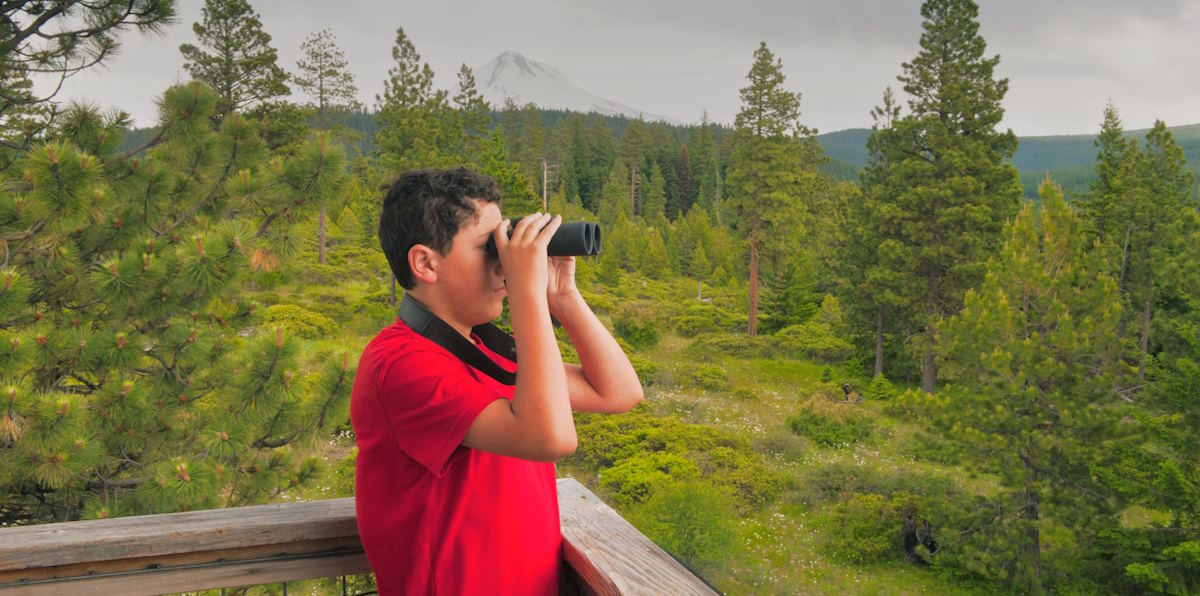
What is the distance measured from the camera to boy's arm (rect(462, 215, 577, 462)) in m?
1.21

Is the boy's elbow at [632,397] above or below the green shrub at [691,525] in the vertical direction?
above

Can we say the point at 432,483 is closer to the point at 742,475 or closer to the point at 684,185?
the point at 742,475

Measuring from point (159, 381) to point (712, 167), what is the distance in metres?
67.3

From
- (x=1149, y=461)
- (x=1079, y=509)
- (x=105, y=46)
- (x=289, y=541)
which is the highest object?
(x=105, y=46)

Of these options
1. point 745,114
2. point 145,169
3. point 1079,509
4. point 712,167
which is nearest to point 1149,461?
point 1079,509

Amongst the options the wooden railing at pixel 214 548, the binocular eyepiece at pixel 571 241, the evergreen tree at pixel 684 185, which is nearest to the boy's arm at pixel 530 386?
the binocular eyepiece at pixel 571 241

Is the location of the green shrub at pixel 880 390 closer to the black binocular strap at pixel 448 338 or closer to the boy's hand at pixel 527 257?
the black binocular strap at pixel 448 338

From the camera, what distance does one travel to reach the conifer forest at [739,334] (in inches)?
197

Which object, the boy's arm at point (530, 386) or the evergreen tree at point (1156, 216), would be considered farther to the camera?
the evergreen tree at point (1156, 216)

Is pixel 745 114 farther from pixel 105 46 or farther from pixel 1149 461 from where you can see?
pixel 105 46

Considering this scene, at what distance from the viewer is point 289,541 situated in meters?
1.70

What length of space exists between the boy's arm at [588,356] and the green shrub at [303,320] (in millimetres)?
22540

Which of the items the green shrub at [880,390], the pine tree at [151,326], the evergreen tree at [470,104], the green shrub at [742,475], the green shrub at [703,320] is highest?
the evergreen tree at [470,104]

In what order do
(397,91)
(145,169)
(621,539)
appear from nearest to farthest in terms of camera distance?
(621,539), (145,169), (397,91)
